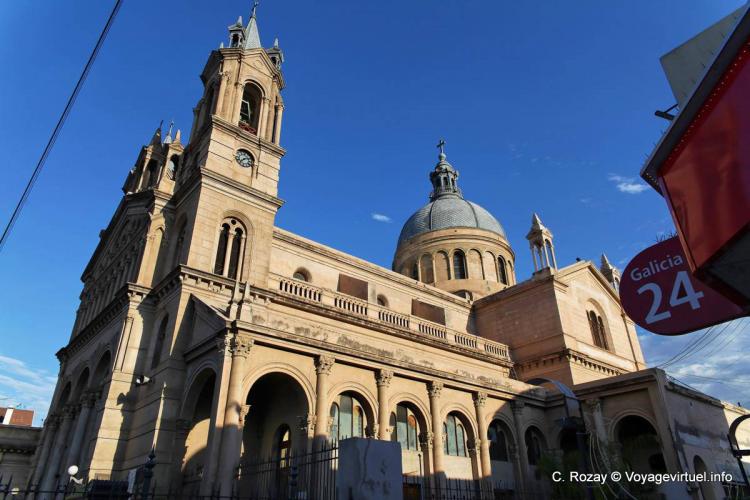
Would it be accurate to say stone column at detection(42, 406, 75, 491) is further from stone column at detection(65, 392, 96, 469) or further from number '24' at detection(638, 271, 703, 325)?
number '24' at detection(638, 271, 703, 325)

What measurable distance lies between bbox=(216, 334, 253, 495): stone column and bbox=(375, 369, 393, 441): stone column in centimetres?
508

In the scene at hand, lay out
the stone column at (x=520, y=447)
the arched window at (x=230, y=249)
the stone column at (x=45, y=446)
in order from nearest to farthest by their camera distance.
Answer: the stone column at (x=520, y=447)
the arched window at (x=230, y=249)
the stone column at (x=45, y=446)

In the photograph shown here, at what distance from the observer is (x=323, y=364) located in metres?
17.8

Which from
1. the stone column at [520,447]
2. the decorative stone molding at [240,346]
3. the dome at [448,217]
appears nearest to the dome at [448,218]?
the dome at [448,217]

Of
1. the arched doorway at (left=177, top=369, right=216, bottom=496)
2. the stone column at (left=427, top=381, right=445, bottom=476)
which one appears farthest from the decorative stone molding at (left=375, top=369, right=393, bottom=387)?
the arched doorway at (left=177, top=369, right=216, bottom=496)

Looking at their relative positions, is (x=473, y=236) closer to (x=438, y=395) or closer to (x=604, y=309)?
(x=604, y=309)

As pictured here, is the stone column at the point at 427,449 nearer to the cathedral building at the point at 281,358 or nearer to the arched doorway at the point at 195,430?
the cathedral building at the point at 281,358

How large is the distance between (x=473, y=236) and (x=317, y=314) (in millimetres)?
24513

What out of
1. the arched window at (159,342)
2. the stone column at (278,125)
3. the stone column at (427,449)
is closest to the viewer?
the stone column at (427,449)

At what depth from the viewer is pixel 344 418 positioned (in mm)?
18750

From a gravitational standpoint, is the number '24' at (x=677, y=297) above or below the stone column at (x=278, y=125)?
below

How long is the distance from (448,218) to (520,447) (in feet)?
87.1

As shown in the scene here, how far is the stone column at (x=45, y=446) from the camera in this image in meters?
24.8

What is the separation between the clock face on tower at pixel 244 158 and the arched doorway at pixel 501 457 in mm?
16471
